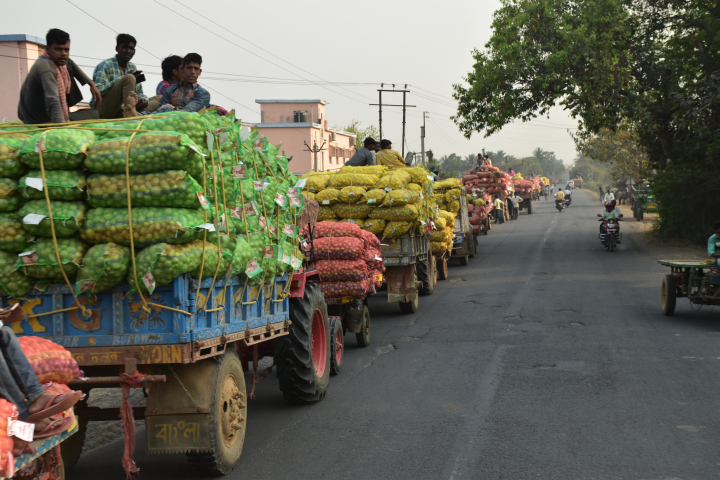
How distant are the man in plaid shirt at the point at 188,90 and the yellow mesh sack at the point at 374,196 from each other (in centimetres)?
631

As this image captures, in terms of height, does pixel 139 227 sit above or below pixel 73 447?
above

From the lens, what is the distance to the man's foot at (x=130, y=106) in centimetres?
701

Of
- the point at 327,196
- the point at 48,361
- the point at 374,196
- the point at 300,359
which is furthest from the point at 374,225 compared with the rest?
the point at 48,361

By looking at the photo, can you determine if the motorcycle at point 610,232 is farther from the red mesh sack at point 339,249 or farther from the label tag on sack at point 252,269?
the label tag on sack at point 252,269

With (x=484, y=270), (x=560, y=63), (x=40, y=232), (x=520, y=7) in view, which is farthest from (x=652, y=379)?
(x=520, y=7)

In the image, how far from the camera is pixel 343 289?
441 inches

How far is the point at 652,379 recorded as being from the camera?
28.9ft

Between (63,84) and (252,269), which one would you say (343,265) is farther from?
(63,84)

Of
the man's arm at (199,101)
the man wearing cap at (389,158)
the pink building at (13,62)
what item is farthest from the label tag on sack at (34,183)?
the pink building at (13,62)

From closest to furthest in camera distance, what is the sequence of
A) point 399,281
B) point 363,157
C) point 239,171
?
point 239,171 < point 399,281 < point 363,157

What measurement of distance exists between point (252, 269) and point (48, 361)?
2.20m

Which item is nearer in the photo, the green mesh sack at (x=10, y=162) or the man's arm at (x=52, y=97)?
the green mesh sack at (x=10, y=162)

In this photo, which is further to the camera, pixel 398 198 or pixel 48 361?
pixel 398 198

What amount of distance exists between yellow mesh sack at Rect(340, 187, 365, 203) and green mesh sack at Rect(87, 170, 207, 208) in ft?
29.5
